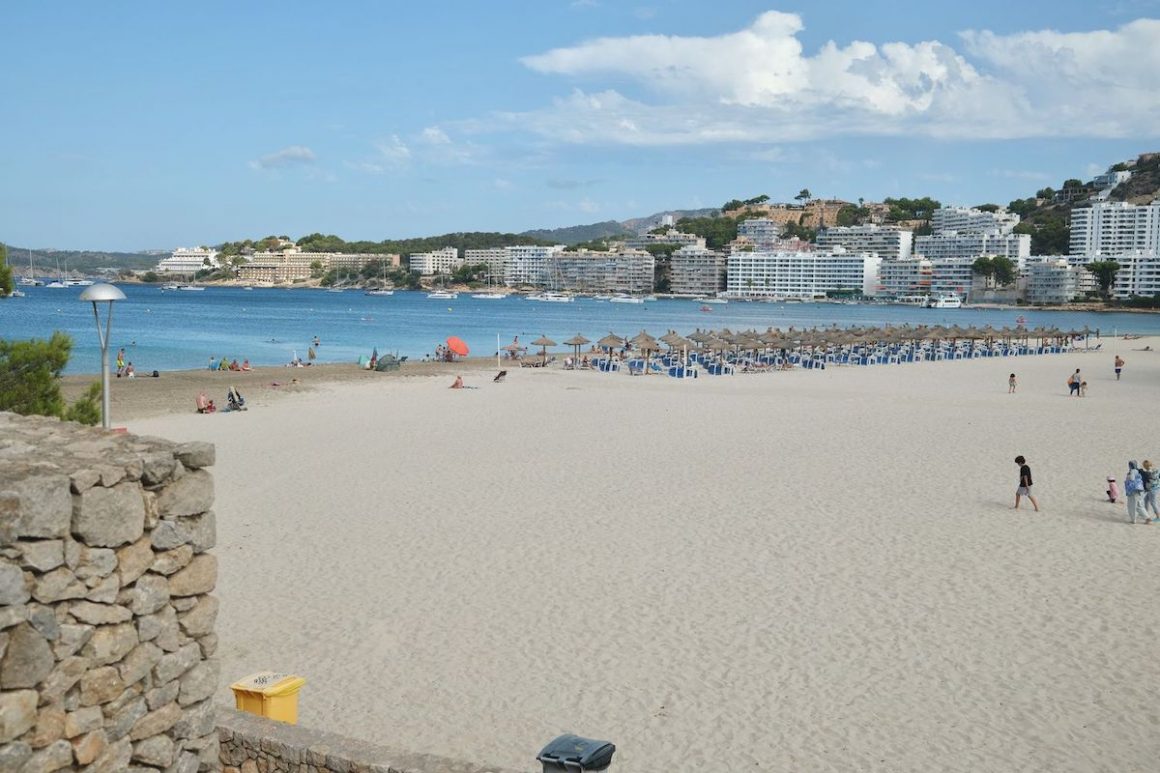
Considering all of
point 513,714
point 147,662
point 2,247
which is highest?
point 2,247

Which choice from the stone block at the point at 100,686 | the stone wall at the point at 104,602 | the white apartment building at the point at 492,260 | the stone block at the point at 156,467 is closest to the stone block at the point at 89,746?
the stone wall at the point at 104,602

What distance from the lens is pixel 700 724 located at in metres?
6.29

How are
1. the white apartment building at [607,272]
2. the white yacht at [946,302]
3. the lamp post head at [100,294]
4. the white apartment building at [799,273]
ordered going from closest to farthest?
the lamp post head at [100,294]
the white yacht at [946,302]
the white apartment building at [799,273]
the white apartment building at [607,272]

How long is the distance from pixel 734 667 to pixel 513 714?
167 centimetres

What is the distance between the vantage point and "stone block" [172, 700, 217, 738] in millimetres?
4098

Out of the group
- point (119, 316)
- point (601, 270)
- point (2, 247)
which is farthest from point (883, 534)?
point (601, 270)

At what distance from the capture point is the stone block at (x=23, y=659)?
11.1 ft

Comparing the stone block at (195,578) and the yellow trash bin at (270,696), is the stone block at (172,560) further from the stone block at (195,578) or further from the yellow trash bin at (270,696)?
the yellow trash bin at (270,696)

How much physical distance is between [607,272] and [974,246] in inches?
2300

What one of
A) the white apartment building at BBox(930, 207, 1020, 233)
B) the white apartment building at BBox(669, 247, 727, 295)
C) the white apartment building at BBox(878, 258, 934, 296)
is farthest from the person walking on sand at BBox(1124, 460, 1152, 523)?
the white apartment building at BBox(930, 207, 1020, 233)

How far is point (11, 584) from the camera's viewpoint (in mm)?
3340

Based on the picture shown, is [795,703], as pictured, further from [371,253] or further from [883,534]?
[371,253]

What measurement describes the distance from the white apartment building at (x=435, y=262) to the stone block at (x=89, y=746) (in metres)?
183

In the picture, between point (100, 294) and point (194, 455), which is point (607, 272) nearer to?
point (100, 294)
